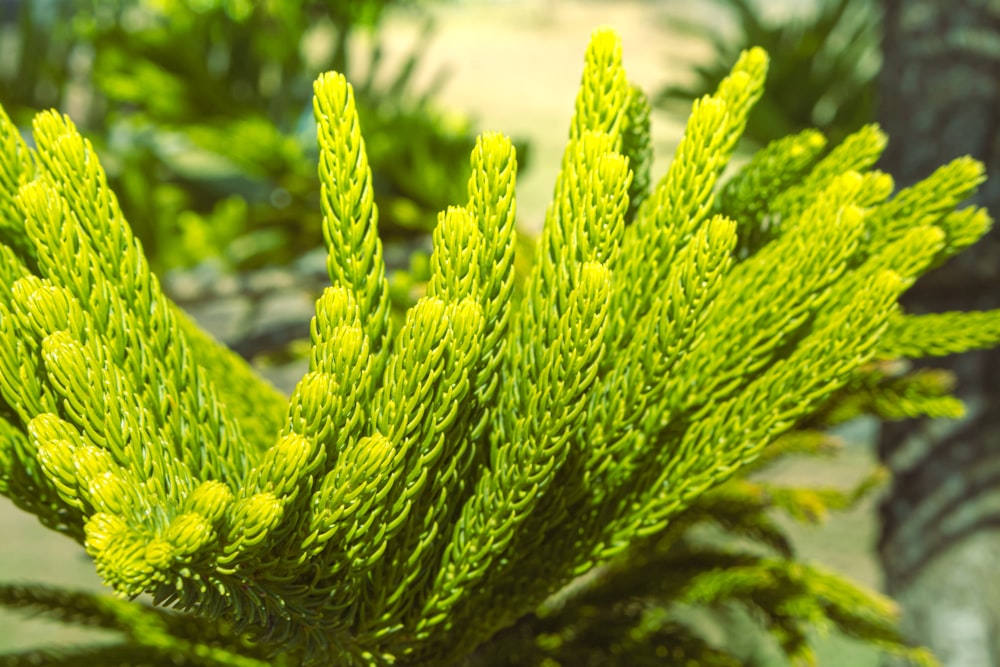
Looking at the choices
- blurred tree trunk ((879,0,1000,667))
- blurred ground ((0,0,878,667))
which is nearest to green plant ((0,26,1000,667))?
blurred ground ((0,0,878,667))

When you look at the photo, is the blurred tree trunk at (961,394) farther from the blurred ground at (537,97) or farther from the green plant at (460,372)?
the green plant at (460,372)

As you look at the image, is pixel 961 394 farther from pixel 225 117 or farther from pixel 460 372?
pixel 225 117

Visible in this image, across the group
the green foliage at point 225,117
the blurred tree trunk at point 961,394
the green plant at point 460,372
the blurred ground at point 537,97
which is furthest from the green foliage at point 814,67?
the green plant at point 460,372

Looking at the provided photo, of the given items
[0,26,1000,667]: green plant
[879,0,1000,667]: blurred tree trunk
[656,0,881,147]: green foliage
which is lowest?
[0,26,1000,667]: green plant

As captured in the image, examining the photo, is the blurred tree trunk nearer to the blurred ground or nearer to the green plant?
the blurred ground

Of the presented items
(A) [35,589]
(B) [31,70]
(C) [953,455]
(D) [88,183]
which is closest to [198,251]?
(B) [31,70]

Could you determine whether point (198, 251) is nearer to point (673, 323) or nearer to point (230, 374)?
point (230, 374)
